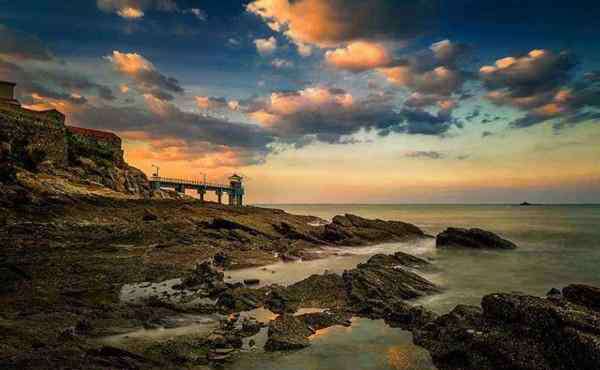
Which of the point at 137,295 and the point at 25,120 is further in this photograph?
the point at 25,120

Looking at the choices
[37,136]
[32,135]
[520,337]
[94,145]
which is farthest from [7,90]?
[520,337]

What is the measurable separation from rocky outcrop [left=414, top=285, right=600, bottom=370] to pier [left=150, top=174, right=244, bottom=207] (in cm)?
8086

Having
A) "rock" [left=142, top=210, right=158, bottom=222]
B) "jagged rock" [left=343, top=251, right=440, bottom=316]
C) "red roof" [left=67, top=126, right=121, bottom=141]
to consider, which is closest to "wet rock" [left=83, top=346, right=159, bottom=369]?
"jagged rock" [left=343, top=251, right=440, bottom=316]

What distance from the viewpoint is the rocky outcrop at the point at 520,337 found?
7.85 meters

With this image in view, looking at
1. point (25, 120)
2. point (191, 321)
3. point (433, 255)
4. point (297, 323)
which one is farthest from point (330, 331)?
point (25, 120)

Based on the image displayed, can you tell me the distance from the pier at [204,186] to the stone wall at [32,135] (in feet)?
98.5

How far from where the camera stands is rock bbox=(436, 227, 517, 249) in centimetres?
4009

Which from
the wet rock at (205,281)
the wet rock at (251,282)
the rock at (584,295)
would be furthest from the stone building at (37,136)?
the rock at (584,295)

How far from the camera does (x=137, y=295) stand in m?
14.8

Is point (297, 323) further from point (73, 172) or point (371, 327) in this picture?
point (73, 172)

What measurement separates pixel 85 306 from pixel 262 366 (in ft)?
25.3

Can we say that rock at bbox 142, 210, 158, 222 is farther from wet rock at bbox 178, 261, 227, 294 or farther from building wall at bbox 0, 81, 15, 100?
building wall at bbox 0, 81, 15, 100

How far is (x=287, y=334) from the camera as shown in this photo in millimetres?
10789

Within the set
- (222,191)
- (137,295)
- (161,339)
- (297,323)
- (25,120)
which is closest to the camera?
(161,339)
